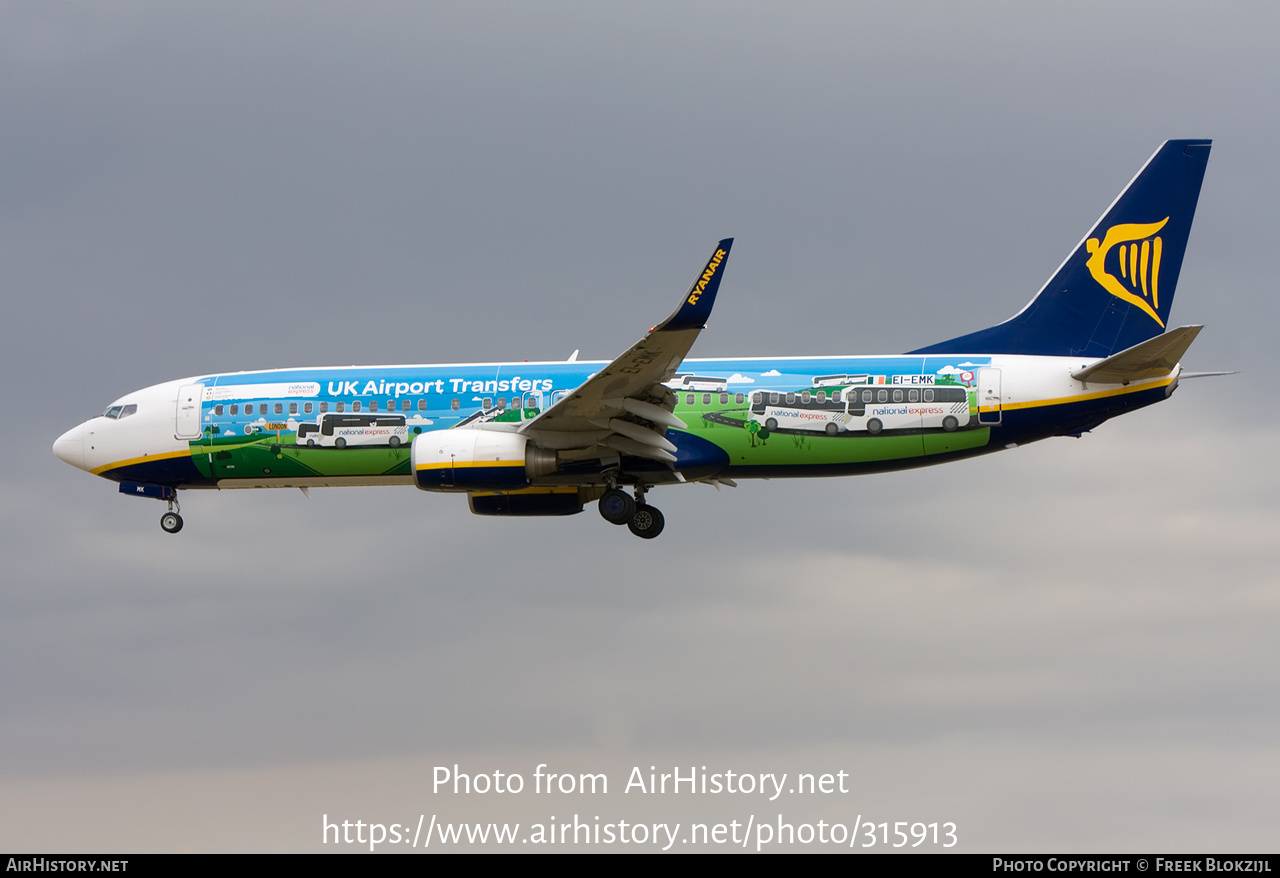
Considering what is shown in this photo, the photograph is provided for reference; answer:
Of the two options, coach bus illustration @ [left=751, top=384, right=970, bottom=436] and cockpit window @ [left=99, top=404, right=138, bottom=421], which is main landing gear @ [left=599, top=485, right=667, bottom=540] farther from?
cockpit window @ [left=99, top=404, right=138, bottom=421]

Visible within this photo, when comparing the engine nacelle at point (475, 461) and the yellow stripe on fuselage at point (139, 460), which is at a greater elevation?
the yellow stripe on fuselage at point (139, 460)

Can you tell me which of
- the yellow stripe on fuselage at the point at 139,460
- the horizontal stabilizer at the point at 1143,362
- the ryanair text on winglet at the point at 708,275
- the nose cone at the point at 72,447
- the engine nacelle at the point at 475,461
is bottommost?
the engine nacelle at the point at 475,461

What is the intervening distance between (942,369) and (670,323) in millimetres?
8800

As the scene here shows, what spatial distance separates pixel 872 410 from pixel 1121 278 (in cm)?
862

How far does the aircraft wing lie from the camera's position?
34156 millimetres

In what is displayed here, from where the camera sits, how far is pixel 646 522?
41312 mm

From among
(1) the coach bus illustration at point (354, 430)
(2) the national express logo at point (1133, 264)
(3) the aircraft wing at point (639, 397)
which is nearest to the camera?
(3) the aircraft wing at point (639, 397)

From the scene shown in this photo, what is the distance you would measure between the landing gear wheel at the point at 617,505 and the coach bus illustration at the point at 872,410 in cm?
429

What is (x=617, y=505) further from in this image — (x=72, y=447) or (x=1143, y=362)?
(x=72, y=447)

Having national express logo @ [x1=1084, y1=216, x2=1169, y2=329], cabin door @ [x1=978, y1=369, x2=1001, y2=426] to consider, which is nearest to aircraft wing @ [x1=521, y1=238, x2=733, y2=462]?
cabin door @ [x1=978, y1=369, x2=1001, y2=426]

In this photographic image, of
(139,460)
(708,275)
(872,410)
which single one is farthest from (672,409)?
(139,460)

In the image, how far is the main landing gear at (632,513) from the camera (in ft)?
134

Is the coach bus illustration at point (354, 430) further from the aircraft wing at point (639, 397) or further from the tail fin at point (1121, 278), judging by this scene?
the tail fin at point (1121, 278)

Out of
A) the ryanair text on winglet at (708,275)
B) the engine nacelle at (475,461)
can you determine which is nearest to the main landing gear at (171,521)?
the engine nacelle at (475,461)
